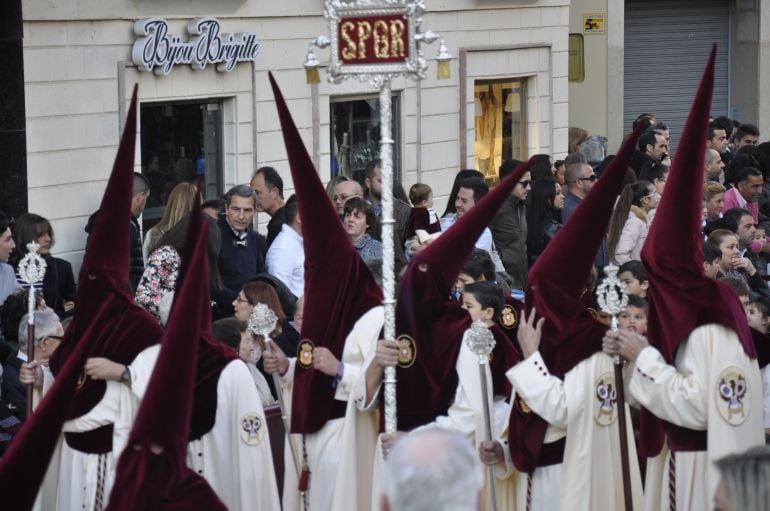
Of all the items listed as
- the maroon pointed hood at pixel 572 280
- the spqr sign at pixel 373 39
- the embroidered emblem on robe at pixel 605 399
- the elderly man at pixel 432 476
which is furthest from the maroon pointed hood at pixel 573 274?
the elderly man at pixel 432 476

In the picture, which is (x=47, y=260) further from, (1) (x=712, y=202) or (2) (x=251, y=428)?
(1) (x=712, y=202)

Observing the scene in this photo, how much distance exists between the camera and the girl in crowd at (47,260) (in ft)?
33.1

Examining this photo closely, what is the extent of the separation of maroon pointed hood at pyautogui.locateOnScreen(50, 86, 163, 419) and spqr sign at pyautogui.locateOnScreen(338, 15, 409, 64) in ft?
3.44

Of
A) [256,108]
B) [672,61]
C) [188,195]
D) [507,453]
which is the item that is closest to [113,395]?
[507,453]

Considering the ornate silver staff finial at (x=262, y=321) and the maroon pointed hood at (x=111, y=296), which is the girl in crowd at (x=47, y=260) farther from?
the maroon pointed hood at (x=111, y=296)

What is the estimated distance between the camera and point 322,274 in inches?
299

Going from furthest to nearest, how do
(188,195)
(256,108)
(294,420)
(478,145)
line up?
(478,145), (256,108), (188,195), (294,420)

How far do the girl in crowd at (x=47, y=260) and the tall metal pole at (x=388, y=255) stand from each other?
362cm

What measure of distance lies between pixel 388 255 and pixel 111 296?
135cm

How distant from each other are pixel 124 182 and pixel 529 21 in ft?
40.9

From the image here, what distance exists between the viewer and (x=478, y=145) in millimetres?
18594

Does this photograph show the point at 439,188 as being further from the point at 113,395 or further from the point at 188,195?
the point at 113,395

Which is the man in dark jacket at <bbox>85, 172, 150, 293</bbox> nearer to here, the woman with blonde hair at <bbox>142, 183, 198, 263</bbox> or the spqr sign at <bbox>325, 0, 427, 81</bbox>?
the woman with blonde hair at <bbox>142, 183, 198, 263</bbox>

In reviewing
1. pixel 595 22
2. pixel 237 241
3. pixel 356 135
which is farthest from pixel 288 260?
pixel 595 22
